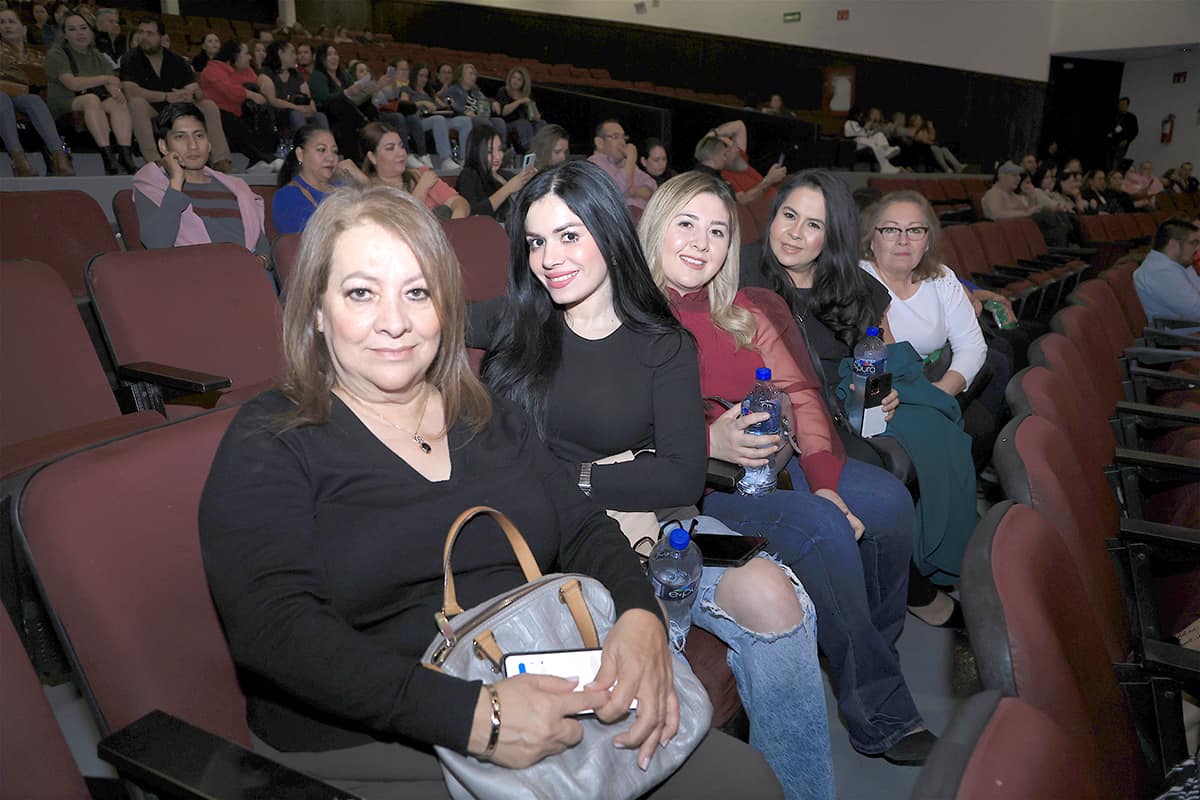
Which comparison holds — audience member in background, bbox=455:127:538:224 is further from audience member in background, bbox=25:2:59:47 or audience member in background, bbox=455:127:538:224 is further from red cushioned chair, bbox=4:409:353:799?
audience member in background, bbox=25:2:59:47

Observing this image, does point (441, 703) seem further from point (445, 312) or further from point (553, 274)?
point (553, 274)

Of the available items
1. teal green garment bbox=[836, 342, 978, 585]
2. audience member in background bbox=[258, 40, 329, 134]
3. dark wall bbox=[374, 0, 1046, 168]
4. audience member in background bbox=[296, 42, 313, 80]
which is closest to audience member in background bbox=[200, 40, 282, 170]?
audience member in background bbox=[258, 40, 329, 134]

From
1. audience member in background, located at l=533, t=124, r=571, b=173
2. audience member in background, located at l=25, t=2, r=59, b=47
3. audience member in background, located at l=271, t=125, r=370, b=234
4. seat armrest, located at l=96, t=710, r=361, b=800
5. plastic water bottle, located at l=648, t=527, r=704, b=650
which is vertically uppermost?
audience member in background, located at l=25, t=2, r=59, b=47

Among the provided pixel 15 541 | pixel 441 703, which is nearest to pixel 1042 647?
pixel 441 703

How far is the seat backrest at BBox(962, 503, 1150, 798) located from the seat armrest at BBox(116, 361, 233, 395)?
158 centimetres

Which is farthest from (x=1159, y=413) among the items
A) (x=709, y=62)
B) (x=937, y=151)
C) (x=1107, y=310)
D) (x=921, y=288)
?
(x=709, y=62)

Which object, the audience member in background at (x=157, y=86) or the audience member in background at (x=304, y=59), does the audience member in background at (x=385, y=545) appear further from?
the audience member in background at (x=304, y=59)

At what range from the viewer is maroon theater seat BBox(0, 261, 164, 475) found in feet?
5.68

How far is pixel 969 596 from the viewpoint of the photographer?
86 centimetres

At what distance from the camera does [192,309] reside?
2.12 meters

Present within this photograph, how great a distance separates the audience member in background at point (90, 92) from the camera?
4.77m

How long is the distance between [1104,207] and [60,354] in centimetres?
1327

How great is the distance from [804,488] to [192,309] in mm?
1674

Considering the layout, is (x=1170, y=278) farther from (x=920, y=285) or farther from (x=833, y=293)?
(x=833, y=293)
